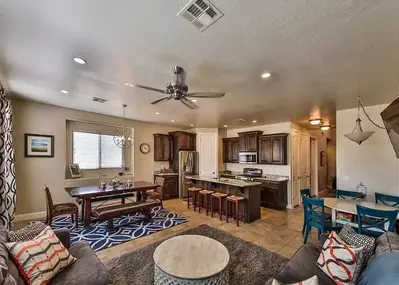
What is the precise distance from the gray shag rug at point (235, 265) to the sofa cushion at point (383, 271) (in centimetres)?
108

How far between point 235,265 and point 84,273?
1994 millimetres

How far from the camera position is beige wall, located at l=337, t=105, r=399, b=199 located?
4.20m

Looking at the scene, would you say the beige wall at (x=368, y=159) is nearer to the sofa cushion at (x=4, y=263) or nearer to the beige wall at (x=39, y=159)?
the sofa cushion at (x=4, y=263)

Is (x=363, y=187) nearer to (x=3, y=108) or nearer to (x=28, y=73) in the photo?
(x=28, y=73)

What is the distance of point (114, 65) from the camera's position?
2662 mm

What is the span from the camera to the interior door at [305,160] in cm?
696

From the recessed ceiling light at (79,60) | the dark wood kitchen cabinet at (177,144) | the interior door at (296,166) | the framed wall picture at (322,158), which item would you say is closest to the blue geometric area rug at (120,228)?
the dark wood kitchen cabinet at (177,144)

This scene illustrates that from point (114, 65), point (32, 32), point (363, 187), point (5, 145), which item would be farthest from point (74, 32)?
point (363, 187)

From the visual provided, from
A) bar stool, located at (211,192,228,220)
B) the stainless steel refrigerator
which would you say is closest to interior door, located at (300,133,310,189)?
bar stool, located at (211,192,228,220)

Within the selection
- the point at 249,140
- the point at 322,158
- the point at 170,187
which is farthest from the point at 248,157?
the point at 322,158

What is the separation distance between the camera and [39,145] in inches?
195

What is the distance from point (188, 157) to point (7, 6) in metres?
6.38

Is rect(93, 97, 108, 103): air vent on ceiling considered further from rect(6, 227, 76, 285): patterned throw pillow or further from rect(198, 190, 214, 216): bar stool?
rect(198, 190, 214, 216): bar stool

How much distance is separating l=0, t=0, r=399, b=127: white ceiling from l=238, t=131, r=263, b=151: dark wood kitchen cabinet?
3.23m
